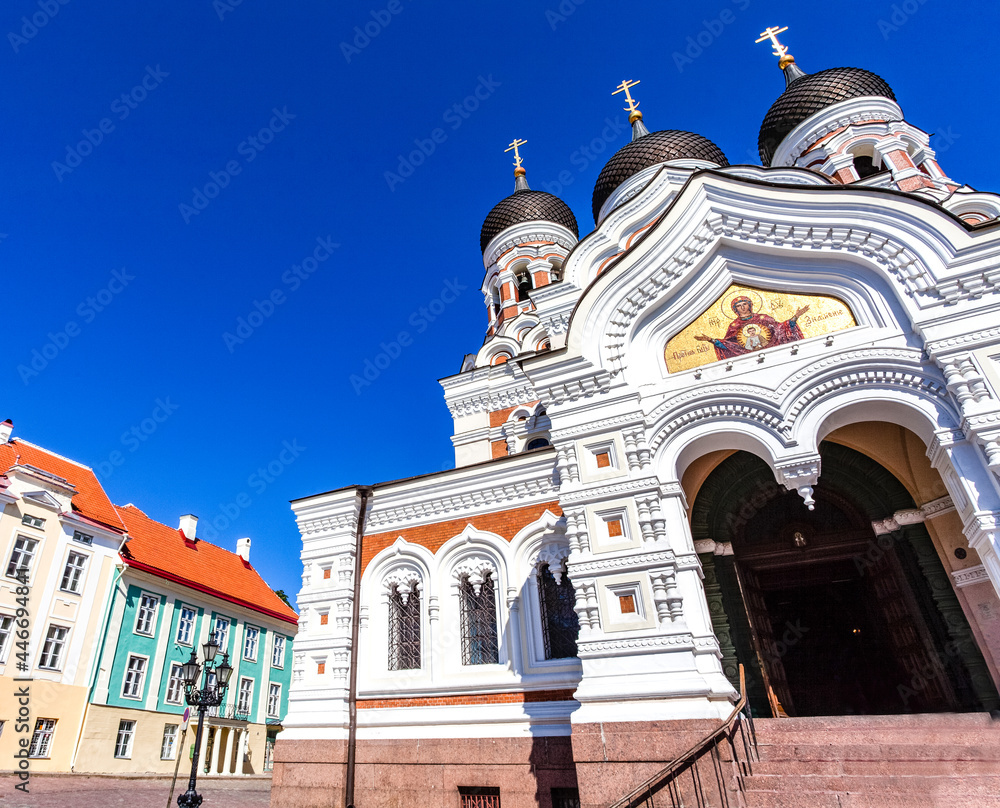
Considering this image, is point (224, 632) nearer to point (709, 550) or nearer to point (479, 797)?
point (479, 797)

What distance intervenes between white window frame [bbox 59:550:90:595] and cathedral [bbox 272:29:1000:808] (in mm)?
10701

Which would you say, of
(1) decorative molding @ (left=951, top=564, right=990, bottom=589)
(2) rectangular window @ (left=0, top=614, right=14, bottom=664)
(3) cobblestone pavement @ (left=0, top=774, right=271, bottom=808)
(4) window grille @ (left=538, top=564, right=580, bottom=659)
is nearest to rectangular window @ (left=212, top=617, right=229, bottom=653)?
(3) cobblestone pavement @ (left=0, top=774, right=271, bottom=808)

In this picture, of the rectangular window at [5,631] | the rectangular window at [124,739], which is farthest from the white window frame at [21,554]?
the rectangular window at [124,739]

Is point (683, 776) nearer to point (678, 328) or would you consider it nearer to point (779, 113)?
point (678, 328)

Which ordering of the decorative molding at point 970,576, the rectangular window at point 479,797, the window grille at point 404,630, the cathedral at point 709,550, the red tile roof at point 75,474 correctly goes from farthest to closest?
the red tile roof at point 75,474 → the window grille at point 404,630 → the rectangular window at point 479,797 → the decorative molding at point 970,576 → the cathedral at point 709,550

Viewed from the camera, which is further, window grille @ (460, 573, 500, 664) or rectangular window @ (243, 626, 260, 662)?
rectangular window @ (243, 626, 260, 662)

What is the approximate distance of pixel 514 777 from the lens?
8078 mm

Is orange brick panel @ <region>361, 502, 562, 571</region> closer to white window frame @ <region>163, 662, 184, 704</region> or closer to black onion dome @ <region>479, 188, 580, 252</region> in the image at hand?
black onion dome @ <region>479, 188, 580, 252</region>

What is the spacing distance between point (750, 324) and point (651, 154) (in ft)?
33.7

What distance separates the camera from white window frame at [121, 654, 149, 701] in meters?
18.2

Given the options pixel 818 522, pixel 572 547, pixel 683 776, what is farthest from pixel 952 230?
pixel 683 776

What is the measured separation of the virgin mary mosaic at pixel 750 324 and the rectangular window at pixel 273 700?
2200cm

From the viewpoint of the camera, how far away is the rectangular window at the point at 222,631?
2200 centimetres

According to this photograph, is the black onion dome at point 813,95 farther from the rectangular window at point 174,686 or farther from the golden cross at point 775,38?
the rectangular window at point 174,686
